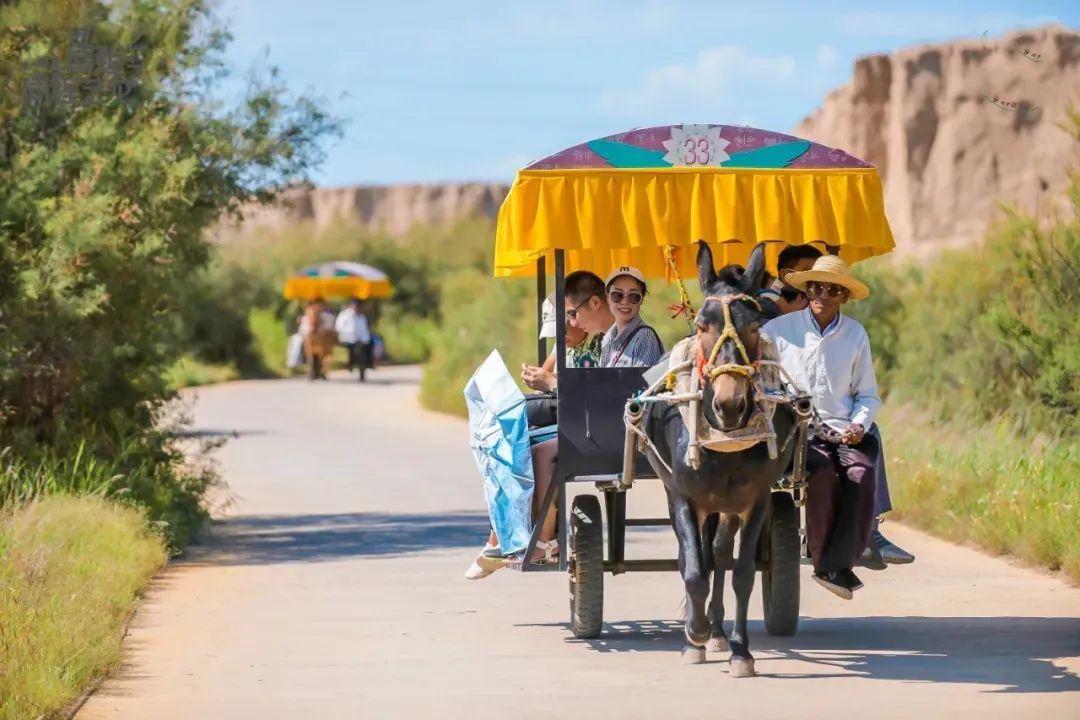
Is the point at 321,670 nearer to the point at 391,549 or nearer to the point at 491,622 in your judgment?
the point at 491,622

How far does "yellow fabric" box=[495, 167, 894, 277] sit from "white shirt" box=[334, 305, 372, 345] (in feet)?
127

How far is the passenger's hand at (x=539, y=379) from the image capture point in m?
11.6

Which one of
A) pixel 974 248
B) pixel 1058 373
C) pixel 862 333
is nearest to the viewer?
pixel 862 333

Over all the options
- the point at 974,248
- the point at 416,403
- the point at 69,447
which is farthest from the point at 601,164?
the point at 416,403

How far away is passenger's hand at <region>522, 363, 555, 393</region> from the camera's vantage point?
1163cm

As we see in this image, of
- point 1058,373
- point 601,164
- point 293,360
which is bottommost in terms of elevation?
point 293,360

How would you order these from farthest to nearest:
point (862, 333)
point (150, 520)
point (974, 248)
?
point (974, 248)
point (150, 520)
point (862, 333)

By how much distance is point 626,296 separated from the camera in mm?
11344

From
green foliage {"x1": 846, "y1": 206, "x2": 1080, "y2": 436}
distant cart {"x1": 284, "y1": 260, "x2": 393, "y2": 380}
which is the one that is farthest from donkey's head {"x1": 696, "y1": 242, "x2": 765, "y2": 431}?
distant cart {"x1": 284, "y1": 260, "x2": 393, "y2": 380}

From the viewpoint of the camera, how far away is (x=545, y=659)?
34.3 feet

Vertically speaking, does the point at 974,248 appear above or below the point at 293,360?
above

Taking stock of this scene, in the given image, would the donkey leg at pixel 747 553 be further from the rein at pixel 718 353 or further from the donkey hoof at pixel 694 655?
the rein at pixel 718 353

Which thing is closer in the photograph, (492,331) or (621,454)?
(621,454)

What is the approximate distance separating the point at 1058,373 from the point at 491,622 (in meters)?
7.40
